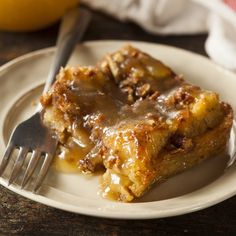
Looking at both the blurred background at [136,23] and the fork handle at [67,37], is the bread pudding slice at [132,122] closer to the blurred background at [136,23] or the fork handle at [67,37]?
the fork handle at [67,37]

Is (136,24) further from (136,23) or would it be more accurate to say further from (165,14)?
(165,14)

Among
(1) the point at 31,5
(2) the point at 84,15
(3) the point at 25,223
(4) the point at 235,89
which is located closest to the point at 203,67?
(4) the point at 235,89

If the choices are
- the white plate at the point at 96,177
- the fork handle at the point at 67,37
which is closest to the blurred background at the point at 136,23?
the fork handle at the point at 67,37

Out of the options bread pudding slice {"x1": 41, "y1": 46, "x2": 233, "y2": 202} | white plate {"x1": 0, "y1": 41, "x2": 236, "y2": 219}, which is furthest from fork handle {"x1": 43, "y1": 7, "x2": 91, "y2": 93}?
bread pudding slice {"x1": 41, "y1": 46, "x2": 233, "y2": 202}

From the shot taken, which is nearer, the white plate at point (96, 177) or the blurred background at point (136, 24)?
the white plate at point (96, 177)

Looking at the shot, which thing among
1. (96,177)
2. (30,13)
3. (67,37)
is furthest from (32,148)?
(30,13)

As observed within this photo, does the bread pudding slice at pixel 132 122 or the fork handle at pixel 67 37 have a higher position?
the bread pudding slice at pixel 132 122

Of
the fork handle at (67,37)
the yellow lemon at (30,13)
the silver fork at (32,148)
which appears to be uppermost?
the silver fork at (32,148)
